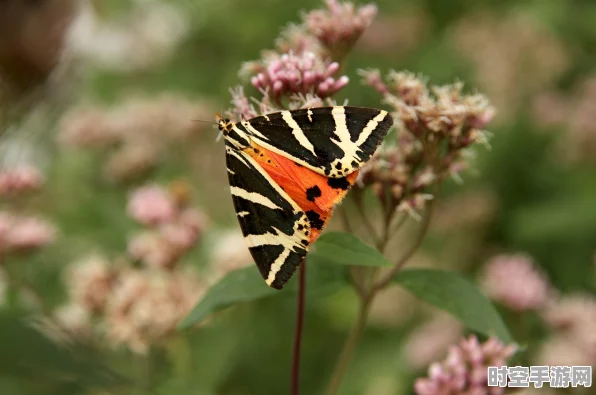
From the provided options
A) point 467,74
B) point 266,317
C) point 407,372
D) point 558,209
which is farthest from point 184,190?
point 467,74

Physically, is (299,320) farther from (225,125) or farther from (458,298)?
(225,125)

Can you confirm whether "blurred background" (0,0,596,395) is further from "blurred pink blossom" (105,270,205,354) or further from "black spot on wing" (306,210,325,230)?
"black spot on wing" (306,210,325,230)

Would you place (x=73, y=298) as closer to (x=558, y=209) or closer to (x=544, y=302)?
(x=544, y=302)

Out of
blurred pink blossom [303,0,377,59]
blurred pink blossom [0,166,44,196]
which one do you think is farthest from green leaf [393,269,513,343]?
blurred pink blossom [0,166,44,196]

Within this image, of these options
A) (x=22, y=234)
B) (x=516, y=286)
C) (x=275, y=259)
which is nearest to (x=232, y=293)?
(x=275, y=259)

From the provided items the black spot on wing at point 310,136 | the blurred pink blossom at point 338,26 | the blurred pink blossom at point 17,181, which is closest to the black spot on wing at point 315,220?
the black spot on wing at point 310,136

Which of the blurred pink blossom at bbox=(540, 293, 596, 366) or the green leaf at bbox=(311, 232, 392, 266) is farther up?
the blurred pink blossom at bbox=(540, 293, 596, 366)

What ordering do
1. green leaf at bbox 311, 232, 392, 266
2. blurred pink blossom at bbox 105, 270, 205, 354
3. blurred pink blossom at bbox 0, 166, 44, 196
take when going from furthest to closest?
blurred pink blossom at bbox 0, 166, 44, 196, blurred pink blossom at bbox 105, 270, 205, 354, green leaf at bbox 311, 232, 392, 266
